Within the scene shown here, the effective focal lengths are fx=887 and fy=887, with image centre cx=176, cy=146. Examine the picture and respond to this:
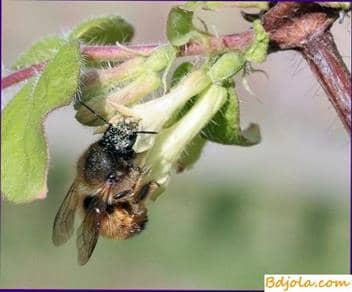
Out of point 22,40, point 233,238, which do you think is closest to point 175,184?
point 233,238

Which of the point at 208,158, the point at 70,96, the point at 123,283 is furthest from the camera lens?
the point at 208,158

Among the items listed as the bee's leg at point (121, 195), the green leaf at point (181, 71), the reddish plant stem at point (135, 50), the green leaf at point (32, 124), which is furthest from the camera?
the bee's leg at point (121, 195)

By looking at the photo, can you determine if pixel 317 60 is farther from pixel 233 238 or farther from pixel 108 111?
pixel 233 238

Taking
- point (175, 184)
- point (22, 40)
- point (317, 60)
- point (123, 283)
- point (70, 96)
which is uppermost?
point (22, 40)

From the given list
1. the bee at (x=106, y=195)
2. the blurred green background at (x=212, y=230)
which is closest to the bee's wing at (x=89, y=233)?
the bee at (x=106, y=195)

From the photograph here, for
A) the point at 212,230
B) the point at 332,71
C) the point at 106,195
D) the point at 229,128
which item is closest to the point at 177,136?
the point at 229,128

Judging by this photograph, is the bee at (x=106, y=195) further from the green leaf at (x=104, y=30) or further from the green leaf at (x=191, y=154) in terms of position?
→ the green leaf at (x=104, y=30)

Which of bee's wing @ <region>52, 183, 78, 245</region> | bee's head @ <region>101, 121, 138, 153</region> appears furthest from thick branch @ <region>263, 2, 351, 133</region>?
bee's wing @ <region>52, 183, 78, 245</region>

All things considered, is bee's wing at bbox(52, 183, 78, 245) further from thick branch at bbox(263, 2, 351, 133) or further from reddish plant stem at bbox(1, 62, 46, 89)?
thick branch at bbox(263, 2, 351, 133)
